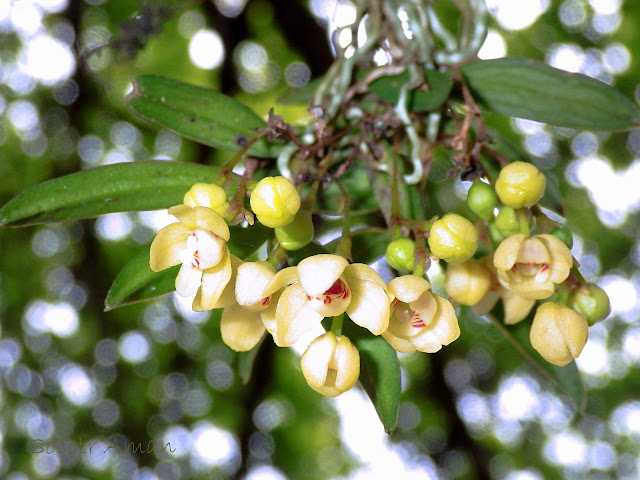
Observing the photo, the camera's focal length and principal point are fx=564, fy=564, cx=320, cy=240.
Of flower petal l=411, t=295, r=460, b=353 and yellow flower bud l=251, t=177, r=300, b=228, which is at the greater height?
yellow flower bud l=251, t=177, r=300, b=228

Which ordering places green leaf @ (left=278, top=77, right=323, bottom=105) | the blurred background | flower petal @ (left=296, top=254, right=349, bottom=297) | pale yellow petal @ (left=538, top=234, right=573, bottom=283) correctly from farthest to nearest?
the blurred background
green leaf @ (left=278, top=77, right=323, bottom=105)
pale yellow petal @ (left=538, top=234, right=573, bottom=283)
flower petal @ (left=296, top=254, right=349, bottom=297)

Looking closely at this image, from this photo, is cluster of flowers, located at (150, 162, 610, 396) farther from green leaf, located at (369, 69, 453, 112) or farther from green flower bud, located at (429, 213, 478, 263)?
green leaf, located at (369, 69, 453, 112)

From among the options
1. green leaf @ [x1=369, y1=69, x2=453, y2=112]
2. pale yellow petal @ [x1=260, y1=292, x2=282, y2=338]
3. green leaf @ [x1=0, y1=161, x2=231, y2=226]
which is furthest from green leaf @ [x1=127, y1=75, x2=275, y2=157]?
pale yellow petal @ [x1=260, y1=292, x2=282, y2=338]

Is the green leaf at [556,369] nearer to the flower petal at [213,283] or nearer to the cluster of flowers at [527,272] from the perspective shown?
the cluster of flowers at [527,272]

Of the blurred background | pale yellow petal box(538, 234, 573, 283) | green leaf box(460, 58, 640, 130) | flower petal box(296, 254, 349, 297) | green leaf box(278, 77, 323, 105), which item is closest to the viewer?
flower petal box(296, 254, 349, 297)

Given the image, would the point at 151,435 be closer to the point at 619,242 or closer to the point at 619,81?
the point at 619,242

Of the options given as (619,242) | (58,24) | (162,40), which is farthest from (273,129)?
(619,242)
